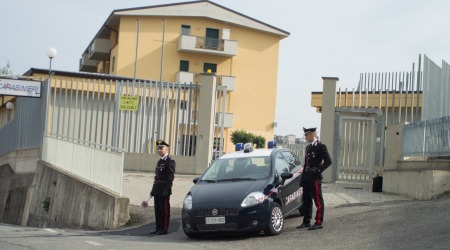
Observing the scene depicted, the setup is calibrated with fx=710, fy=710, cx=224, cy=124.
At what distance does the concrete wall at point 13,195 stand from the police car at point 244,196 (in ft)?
36.8

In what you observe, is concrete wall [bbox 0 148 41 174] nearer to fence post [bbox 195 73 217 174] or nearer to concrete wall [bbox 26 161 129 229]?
concrete wall [bbox 26 161 129 229]

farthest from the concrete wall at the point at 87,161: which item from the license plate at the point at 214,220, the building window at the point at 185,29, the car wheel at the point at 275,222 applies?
the building window at the point at 185,29

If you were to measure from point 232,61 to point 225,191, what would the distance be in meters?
50.9

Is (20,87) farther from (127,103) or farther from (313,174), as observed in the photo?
(313,174)

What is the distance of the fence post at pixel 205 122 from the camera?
2383 centimetres

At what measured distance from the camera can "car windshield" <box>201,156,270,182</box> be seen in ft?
45.1

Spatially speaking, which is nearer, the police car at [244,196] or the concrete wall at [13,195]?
the police car at [244,196]

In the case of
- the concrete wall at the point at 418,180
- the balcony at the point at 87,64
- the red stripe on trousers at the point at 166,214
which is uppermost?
the balcony at the point at 87,64

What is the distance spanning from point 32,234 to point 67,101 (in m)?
9.56

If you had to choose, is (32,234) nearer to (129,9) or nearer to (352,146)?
(352,146)

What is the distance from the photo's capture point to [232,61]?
208 ft

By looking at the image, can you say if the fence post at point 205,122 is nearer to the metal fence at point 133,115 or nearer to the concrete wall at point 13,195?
the metal fence at point 133,115

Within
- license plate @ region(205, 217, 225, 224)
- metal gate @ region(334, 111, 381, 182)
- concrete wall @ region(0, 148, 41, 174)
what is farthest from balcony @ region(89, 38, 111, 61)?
license plate @ region(205, 217, 225, 224)

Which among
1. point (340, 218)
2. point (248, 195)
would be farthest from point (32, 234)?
point (340, 218)
